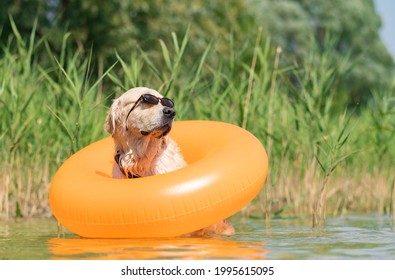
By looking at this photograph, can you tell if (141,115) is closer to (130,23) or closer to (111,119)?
(111,119)

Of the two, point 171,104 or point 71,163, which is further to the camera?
point 71,163

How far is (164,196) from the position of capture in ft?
20.3

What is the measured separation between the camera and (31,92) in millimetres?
8023

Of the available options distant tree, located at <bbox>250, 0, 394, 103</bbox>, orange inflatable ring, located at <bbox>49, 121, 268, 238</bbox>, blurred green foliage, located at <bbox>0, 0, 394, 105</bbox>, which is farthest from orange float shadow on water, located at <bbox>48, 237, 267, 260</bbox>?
distant tree, located at <bbox>250, 0, 394, 103</bbox>

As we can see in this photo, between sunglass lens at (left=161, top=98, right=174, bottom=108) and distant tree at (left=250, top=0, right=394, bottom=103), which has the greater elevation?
distant tree at (left=250, top=0, right=394, bottom=103)

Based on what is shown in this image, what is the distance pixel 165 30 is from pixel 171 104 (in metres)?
14.3

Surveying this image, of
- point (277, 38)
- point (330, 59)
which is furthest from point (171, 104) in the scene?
point (277, 38)

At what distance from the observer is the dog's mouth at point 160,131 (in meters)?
6.35

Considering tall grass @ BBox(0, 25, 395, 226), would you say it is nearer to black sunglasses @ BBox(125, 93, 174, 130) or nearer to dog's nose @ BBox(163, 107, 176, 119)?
black sunglasses @ BBox(125, 93, 174, 130)

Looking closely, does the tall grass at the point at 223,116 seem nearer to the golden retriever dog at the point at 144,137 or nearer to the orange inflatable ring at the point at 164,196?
the golden retriever dog at the point at 144,137

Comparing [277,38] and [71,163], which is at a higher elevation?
[277,38]

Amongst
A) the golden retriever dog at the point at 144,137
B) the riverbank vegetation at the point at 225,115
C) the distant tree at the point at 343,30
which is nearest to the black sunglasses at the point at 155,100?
the golden retriever dog at the point at 144,137

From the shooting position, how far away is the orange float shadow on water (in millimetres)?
5473
